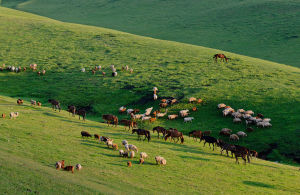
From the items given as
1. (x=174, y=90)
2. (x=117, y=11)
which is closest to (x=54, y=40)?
(x=174, y=90)

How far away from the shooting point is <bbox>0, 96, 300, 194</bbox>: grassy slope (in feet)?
47.6

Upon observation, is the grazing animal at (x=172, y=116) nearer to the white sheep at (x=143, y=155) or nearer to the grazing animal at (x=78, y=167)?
the white sheep at (x=143, y=155)

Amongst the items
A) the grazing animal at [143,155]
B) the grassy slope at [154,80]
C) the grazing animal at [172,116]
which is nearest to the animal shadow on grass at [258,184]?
the grazing animal at [143,155]

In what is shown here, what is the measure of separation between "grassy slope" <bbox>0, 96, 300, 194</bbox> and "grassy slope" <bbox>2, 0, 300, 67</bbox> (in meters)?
47.8

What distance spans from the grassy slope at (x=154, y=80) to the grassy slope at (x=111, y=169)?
26.5ft

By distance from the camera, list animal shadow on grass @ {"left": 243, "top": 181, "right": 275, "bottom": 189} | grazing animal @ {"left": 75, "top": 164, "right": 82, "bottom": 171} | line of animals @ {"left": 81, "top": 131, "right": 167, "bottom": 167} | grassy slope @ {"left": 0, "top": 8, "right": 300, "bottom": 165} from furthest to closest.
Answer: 1. grassy slope @ {"left": 0, "top": 8, "right": 300, "bottom": 165}
2. line of animals @ {"left": 81, "top": 131, "right": 167, "bottom": 167}
3. animal shadow on grass @ {"left": 243, "top": 181, "right": 275, "bottom": 189}
4. grazing animal @ {"left": 75, "top": 164, "right": 82, "bottom": 171}

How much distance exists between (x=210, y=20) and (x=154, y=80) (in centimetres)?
5624

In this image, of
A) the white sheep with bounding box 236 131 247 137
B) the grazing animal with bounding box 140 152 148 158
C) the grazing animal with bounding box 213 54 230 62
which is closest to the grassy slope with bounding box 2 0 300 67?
the grazing animal with bounding box 213 54 230 62

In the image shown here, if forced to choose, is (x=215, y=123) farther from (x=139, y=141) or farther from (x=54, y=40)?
(x=54, y=40)

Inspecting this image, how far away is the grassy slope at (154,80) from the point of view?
32625 millimetres

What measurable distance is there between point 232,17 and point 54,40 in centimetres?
4961

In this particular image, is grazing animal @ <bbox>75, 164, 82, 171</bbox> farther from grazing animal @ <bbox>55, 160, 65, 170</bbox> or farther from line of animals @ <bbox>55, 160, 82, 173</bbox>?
grazing animal @ <bbox>55, 160, 65, 170</bbox>

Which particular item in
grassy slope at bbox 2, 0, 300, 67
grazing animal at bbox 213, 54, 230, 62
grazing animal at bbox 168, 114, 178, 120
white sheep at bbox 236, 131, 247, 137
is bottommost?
white sheep at bbox 236, 131, 247, 137

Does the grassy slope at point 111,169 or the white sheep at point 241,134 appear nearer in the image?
the grassy slope at point 111,169
